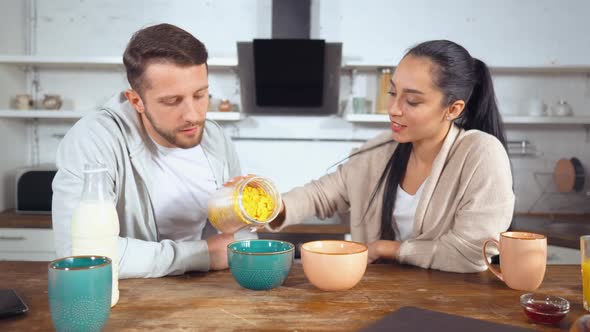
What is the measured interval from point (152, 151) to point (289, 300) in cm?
77

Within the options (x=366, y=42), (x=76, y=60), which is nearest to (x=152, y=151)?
(x=76, y=60)

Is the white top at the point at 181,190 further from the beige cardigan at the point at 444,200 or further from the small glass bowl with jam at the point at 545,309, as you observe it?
the small glass bowl with jam at the point at 545,309

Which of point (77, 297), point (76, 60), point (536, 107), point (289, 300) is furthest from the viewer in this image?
point (536, 107)

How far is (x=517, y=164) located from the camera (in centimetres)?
342

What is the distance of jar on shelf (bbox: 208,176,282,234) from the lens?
1182mm

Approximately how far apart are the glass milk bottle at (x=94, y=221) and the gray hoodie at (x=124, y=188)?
0.76 ft

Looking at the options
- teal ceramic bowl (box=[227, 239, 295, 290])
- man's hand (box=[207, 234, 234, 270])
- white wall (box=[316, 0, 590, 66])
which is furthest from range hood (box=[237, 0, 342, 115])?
teal ceramic bowl (box=[227, 239, 295, 290])

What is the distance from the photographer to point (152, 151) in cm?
160

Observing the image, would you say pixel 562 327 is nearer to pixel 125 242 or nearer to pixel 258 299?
pixel 258 299

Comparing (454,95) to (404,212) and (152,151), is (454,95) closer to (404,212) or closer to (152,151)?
(404,212)

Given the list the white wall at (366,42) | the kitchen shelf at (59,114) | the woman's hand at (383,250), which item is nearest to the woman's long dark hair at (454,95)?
the woman's hand at (383,250)

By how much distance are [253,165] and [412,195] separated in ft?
6.26

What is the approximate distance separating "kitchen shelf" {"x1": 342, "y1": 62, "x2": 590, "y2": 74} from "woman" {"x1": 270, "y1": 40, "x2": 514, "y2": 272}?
146cm

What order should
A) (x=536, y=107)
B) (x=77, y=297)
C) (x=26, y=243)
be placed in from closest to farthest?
(x=77, y=297), (x=26, y=243), (x=536, y=107)
